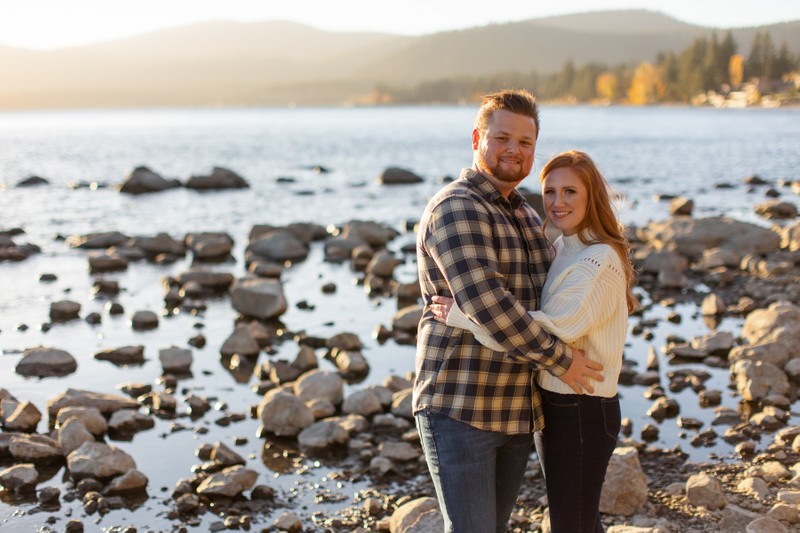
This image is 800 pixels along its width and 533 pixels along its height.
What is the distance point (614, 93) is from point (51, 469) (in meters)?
193

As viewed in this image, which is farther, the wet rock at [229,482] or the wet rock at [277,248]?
the wet rock at [277,248]

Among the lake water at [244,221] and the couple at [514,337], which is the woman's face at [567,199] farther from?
the lake water at [244,221]

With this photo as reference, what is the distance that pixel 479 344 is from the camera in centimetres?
403

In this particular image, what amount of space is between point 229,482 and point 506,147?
461 centimetres

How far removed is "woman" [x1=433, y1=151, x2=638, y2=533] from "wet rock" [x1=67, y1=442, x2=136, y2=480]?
4829mm

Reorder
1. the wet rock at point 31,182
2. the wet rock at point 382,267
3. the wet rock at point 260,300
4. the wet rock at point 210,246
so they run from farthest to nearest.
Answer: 1. the wet rock at point 31,182
2. the wet rock at point 210,246
3. the wet rock at point 382,267
4. the wet rock at point 260,300

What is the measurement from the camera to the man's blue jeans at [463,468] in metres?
4.02

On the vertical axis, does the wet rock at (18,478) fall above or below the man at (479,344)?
below

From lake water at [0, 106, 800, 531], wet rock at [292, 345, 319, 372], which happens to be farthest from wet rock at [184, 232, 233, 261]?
wet rock at [292, 345, 319, 372]

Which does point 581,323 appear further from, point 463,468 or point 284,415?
point 284,415

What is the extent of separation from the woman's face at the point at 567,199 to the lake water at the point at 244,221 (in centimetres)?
31

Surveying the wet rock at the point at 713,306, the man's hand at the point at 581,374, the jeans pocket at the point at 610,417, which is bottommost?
the wet rock at the point at 713,306

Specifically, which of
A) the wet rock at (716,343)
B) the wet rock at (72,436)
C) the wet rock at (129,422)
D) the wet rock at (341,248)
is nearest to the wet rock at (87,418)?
the wet rock at (129,422)

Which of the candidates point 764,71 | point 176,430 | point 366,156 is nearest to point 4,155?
point 366,156
